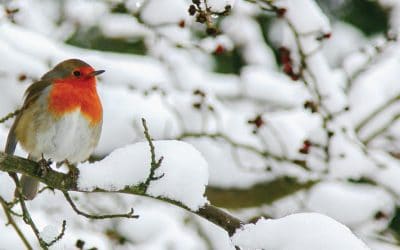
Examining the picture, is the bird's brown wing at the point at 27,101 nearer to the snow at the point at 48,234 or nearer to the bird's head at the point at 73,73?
the bird's head at the point at 73,73

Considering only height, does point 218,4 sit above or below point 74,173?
above

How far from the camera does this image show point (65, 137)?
3.98m

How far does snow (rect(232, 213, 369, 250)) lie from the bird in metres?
1.27

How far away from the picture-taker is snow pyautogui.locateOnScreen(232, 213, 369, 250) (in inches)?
111

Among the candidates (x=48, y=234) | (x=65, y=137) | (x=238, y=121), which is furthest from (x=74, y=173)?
(x=238, y=121)

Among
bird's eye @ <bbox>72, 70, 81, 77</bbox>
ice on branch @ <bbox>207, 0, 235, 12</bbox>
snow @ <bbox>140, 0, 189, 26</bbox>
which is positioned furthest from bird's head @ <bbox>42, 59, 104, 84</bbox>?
ice on branch @ <bbox>207, 0, 235, 12</bbox>

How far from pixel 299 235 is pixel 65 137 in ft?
4.95

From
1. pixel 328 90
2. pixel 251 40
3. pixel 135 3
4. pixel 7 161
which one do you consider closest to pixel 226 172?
pixel 328 90

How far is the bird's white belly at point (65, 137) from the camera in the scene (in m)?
3.99

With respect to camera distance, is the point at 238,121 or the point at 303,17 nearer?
the point at 303,17

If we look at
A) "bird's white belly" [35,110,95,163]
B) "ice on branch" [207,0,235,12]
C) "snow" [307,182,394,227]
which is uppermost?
"ice on branch" [207,0,235,12]

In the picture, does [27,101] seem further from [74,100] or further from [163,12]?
[163,12]

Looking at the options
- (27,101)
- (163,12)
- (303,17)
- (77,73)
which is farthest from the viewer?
(163,12)

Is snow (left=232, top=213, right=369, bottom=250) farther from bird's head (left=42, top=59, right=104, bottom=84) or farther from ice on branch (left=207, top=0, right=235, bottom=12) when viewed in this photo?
bird's head (left=42, top=59, right=104, bottom=84)
